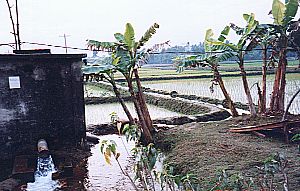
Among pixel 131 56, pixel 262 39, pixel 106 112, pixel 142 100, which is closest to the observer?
pixel 131 56

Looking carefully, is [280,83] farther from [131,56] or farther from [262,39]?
[131,56]

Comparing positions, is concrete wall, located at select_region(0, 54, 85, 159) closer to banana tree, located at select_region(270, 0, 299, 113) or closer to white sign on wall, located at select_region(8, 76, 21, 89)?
white sign on wall, located at select_region(8, 76, 21, 89)

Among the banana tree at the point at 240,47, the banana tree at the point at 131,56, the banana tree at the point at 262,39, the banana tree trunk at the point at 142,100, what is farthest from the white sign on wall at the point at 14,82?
the banana tree at the point at 262,39

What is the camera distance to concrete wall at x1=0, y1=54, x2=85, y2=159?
7.81 m

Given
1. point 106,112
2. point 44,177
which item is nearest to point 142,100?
point 44,177

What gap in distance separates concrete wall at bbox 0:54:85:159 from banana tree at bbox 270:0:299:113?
4.30 meters

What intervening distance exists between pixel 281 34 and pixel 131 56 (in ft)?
10.8

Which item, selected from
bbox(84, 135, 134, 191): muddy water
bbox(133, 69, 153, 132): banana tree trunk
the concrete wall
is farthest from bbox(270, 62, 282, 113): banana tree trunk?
the concrete wall

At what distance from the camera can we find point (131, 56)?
27.2 feet

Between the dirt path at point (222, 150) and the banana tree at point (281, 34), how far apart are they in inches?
25.4

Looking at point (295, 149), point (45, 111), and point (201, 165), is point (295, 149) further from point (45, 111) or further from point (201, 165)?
point (45, 111)

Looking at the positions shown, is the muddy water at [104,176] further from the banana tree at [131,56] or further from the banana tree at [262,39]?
the banana tree at [262,39]

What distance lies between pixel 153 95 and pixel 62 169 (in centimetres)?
1136

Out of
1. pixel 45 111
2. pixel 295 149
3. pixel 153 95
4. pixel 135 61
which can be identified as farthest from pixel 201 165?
pixel 153 95
